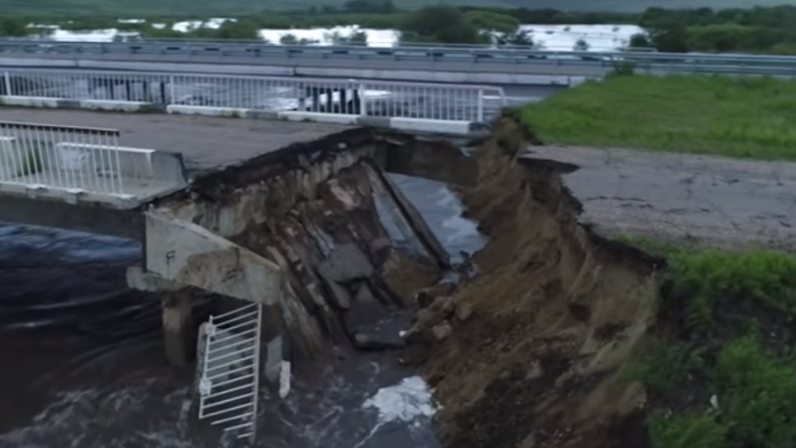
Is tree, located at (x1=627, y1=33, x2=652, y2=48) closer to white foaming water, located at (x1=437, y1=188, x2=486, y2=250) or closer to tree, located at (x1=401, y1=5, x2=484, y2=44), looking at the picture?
tree, located at (x1=401, y1=5, x2=484, y2=44)

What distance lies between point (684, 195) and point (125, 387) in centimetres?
792

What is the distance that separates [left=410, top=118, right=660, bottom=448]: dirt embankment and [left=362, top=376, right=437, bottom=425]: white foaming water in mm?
204

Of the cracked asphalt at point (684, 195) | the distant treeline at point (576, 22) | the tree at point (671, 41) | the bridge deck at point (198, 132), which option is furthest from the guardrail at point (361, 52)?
the tree at point (671, 41)

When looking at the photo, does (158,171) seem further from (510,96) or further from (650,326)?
(510,96)

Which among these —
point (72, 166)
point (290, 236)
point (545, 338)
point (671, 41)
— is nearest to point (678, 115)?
point (290, 236)

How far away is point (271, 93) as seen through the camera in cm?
2002

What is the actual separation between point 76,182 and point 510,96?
44.8 feet

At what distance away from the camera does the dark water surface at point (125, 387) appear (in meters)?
11.0

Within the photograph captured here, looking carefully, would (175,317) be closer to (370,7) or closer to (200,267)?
(200,267)

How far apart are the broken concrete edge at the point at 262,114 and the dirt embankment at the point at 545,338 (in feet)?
7.90

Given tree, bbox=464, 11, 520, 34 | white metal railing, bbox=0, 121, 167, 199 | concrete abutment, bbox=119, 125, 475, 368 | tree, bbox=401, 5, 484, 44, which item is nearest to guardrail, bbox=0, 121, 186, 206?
white metal railing, bbox=0, 121, 167, 199

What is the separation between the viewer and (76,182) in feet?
40.3

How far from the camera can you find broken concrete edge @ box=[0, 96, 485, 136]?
17141 millimetres

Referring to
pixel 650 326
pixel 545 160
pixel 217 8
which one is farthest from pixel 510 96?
pixel 217 8
